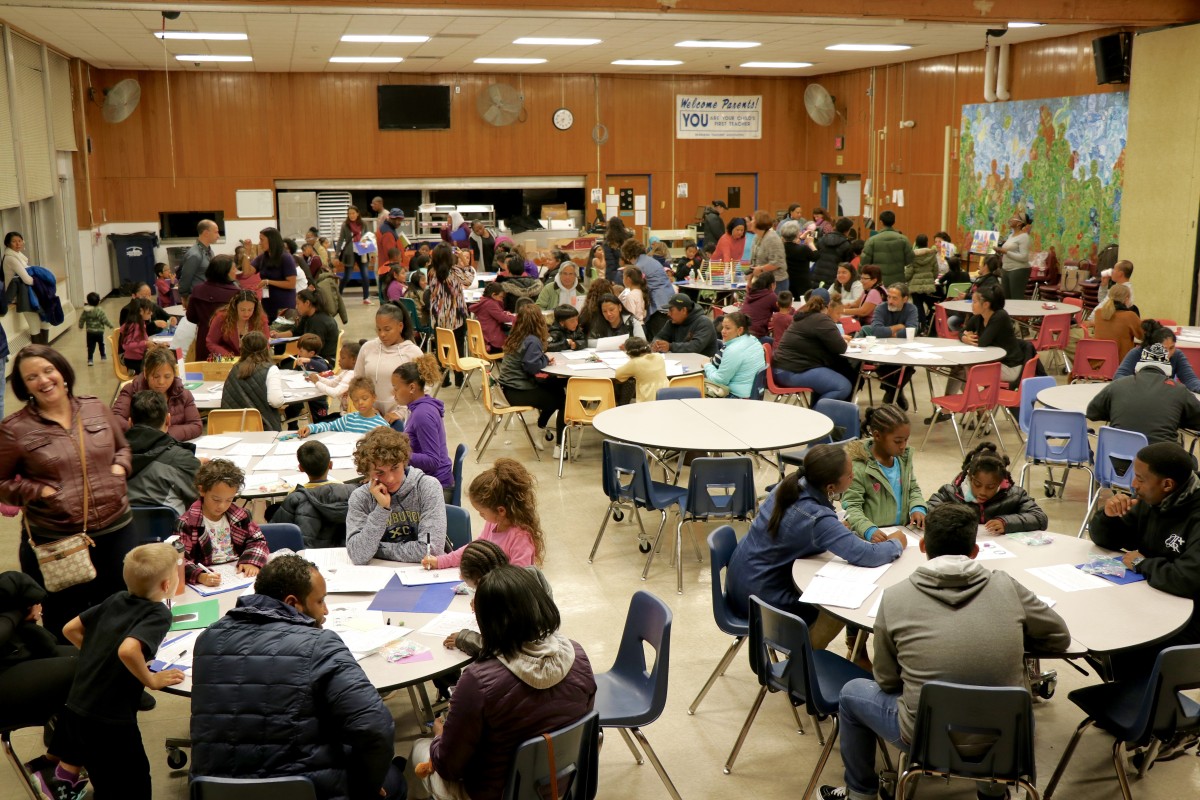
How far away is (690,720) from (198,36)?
1189cm

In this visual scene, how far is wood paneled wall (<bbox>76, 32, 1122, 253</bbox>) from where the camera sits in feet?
59.4

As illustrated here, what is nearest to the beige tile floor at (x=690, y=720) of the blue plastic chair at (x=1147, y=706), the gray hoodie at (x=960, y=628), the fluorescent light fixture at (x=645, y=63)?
the blue plastic chair at (x=1147, y=706)

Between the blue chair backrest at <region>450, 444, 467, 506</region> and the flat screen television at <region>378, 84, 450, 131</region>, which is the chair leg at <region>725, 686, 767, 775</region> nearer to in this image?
the blue chair backrest at <region>450, 444, 467, 506</region>

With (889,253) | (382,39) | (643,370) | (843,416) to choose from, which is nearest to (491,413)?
(643,370)

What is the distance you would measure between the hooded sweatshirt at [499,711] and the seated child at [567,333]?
21.3 ft

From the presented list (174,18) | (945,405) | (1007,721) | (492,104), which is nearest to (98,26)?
(174,18)

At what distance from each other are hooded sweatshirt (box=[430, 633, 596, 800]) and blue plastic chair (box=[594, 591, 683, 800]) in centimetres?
68

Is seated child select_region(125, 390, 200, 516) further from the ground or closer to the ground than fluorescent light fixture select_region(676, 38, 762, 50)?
closer to the ground

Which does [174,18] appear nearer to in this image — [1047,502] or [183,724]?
[183,724]

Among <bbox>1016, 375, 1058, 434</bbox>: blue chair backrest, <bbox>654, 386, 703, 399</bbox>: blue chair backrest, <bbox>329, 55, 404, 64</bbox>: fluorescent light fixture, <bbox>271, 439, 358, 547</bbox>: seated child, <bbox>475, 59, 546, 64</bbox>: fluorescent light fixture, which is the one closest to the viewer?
<bbox>271, 439, 358, 547</bbox>: seated child

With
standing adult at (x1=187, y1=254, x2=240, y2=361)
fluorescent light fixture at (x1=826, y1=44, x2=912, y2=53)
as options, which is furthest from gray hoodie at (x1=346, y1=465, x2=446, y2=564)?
fluorescent light fixture at (x1=826, y1=44, x2=912, y2=53)

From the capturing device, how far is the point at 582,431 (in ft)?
31.6

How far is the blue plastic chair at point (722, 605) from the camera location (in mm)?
4582

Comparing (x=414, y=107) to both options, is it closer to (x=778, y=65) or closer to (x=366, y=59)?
(x=366, y=59)
